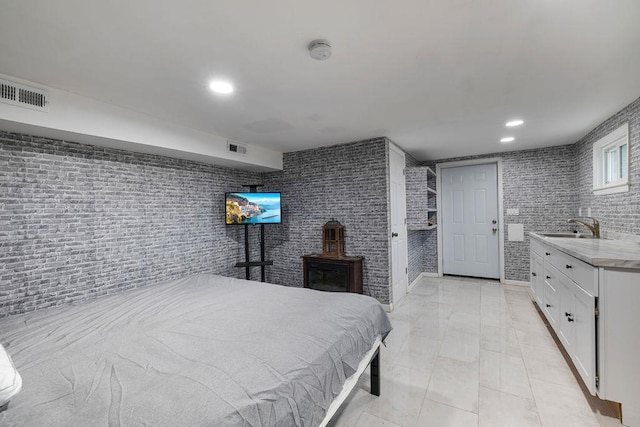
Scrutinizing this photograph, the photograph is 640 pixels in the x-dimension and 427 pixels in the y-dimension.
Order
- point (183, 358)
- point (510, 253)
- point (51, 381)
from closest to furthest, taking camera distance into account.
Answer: point (51, 381) → point (183, 358) → point (510, 253)

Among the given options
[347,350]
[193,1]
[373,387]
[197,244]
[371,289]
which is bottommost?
[373,387]

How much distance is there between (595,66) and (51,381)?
3.70 m

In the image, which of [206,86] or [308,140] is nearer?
[206,86]

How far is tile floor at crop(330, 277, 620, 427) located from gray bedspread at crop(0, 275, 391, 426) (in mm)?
488

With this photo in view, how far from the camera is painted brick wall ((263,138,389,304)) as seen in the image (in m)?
3.77

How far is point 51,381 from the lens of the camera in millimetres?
1220

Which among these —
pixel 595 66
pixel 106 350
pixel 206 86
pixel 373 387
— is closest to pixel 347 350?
pixel 373 387

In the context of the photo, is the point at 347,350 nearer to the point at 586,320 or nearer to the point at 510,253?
the point at 586,320

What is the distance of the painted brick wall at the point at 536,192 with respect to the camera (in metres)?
4.41

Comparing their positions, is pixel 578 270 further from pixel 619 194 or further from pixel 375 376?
pixel 375 376

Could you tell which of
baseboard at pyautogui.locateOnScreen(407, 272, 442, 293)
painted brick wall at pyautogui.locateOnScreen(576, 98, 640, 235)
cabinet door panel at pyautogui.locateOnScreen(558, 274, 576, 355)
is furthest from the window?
baseboard at pyautogui.locateOnScreen(407, 272, 442, 293)

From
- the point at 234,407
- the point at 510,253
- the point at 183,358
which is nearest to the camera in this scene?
the point at 234,407

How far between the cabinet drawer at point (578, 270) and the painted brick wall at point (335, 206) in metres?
1.77

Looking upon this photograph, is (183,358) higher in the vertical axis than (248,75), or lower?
lower
